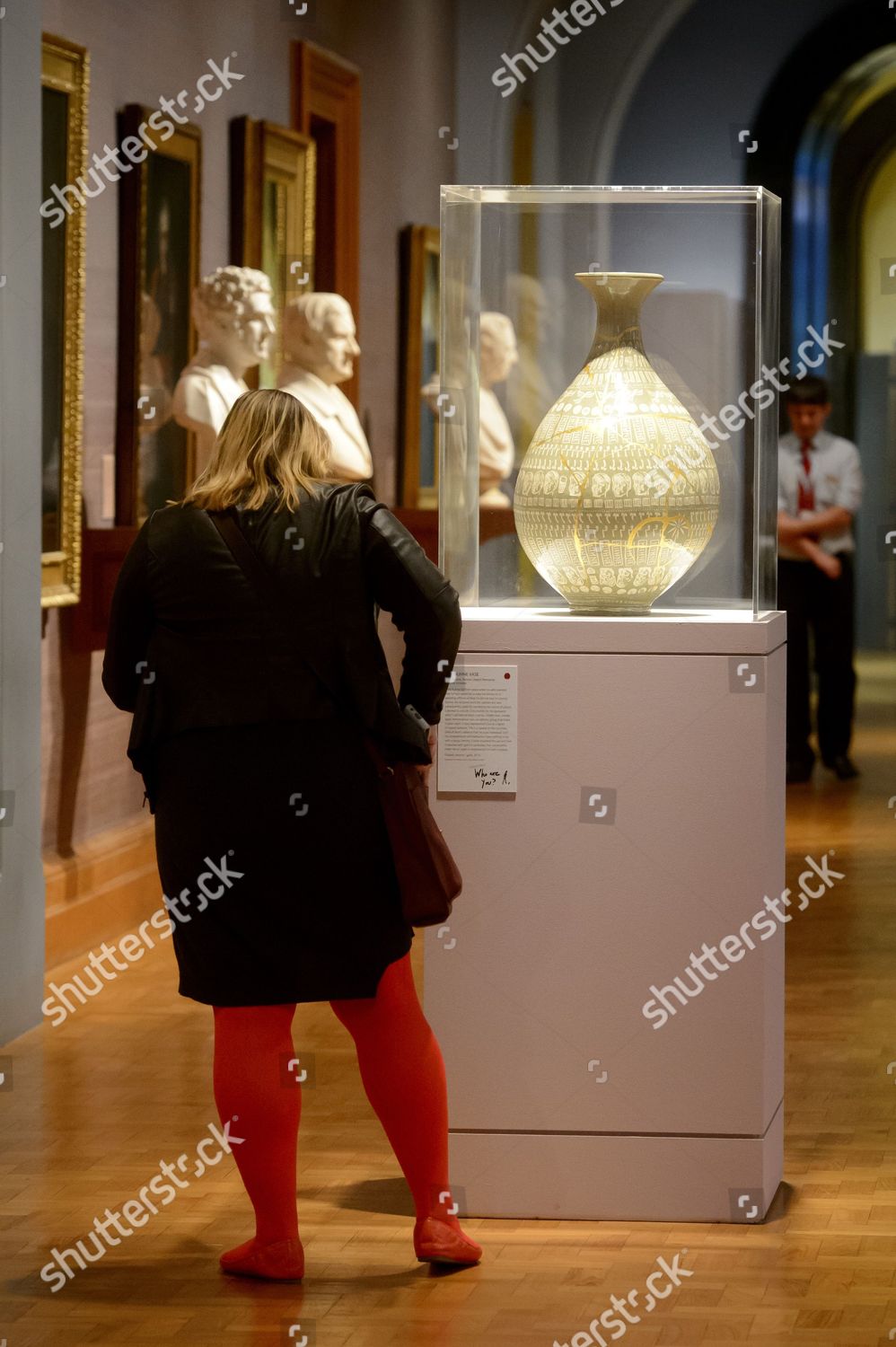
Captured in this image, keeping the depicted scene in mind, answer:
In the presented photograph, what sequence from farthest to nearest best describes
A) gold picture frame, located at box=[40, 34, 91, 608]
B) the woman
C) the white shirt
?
the white shirt, gold picture frame, located at box=[40, 34, 91, 608], the woman

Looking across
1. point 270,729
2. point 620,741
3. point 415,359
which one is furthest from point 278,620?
point 415,359

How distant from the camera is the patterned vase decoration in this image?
460 cm

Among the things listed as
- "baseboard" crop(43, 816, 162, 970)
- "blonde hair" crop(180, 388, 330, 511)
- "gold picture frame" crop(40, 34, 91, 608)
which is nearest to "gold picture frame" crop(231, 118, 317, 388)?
"gold picture frame" crop(40, 34, 91, 608)

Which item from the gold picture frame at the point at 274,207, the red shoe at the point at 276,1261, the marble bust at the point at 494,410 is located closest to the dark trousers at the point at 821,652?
Answer: the gold picture frame at the point at 274,207

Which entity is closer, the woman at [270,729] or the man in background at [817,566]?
the woman at [270,729]

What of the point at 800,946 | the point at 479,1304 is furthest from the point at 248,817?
the point at 800,946

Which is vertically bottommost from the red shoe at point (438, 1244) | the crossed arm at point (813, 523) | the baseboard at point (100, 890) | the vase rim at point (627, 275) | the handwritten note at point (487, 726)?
the red shoe at point (438, 1244)

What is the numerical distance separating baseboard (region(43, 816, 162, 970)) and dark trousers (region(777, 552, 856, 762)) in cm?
457

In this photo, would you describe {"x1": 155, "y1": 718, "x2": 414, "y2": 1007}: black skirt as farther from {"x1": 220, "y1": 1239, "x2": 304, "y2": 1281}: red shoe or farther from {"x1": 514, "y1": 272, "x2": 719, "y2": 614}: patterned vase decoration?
{"x1": 514, "y1": 272, "x2": 719, "y2": 614}: patterned vase decoration

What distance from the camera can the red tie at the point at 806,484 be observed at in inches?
468

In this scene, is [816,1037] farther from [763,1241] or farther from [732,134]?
[732,134]

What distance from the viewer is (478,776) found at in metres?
4.58

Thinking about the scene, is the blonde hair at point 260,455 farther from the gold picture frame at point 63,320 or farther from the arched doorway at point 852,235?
the arched doorway at point 852,235

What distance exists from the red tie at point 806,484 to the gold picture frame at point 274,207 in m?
2.90
